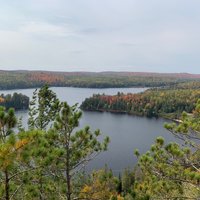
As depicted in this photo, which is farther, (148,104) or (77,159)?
(148,104)

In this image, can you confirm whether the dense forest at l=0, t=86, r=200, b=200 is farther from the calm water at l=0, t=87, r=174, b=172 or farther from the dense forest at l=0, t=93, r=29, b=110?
the dense forest at l=0, t=93, r=29, b=110

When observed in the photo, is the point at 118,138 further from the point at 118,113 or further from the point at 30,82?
the point at 30,82

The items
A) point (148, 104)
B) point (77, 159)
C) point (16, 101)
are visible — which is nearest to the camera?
point (77, 159)

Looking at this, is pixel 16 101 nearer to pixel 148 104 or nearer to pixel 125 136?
pixel 148 104

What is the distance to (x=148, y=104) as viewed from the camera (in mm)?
81875

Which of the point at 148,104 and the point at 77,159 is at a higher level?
the point at 77,159

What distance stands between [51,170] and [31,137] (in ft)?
10.6

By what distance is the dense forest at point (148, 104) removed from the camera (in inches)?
3076

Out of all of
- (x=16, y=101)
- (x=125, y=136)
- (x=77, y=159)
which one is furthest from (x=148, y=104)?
(x=77, y=159)

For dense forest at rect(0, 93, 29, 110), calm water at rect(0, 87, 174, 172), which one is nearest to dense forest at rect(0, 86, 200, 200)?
calm water at rect(0, 87, 174, 172)

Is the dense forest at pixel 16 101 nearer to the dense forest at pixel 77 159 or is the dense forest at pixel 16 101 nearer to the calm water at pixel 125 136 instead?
the calm water at pixel 125 136

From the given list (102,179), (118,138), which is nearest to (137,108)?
(118,138)

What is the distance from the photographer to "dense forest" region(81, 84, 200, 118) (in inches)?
3076

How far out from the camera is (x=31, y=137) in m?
4.91
